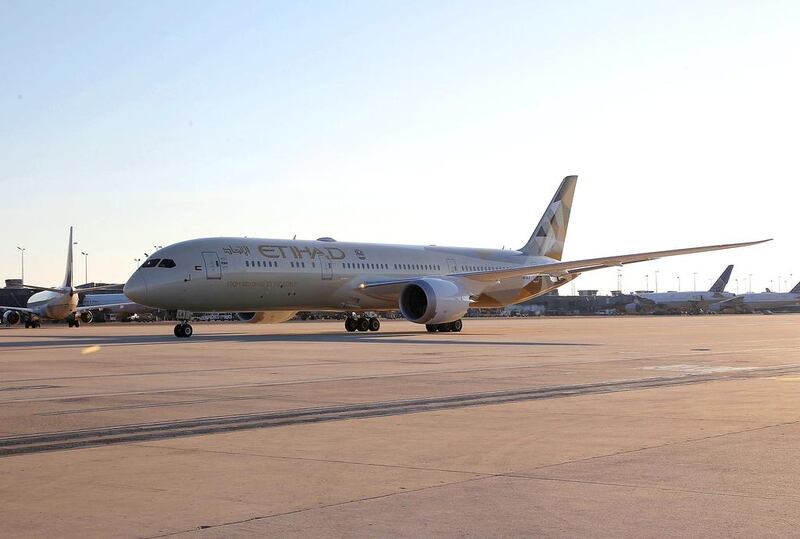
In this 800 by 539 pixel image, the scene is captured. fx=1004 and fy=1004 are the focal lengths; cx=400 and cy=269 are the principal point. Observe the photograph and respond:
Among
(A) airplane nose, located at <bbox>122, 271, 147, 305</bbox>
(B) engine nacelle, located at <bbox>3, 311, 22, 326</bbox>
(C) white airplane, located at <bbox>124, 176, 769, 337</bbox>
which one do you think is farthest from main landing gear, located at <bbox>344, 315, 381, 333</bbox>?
(B) engine nacelle, located at <bbox>3, 311, 22, 326</bbox>

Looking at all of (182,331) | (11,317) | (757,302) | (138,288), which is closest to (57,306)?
(11,317)

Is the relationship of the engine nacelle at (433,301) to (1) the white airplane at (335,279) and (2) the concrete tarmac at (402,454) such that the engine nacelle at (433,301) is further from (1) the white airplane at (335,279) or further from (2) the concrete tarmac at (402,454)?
(2) the concrete tarmac at (402,454)

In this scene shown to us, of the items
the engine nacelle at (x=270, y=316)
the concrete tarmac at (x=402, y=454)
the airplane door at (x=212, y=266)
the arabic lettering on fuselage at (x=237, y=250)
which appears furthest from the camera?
the engine nacelle at (x=270, y=316)

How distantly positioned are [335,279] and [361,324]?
176 inches

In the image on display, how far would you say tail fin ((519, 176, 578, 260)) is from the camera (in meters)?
52.4

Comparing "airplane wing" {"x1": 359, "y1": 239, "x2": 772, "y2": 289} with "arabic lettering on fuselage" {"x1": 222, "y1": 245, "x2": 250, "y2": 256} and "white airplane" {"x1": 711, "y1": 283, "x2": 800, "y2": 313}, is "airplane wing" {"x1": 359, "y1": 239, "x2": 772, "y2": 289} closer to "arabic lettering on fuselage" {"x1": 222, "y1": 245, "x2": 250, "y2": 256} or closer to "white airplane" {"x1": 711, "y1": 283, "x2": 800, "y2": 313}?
"arabic lettering on fuselage" {"x1": 222, "y1": 245, "x2": 250, "y2": 256}

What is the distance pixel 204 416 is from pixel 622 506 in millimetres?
6614

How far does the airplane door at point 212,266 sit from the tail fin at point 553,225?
64.7ft

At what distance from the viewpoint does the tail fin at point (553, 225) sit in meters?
52.4

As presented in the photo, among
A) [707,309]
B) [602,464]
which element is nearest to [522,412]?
[602,464]

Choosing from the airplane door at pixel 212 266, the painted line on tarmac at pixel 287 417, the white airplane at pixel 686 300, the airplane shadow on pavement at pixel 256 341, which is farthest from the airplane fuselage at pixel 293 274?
the white airplane at pixel 686 300

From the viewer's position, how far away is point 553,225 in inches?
2083

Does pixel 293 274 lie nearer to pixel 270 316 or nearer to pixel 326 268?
pixel 326 268

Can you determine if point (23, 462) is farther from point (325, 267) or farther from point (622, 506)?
point (325, 267)
